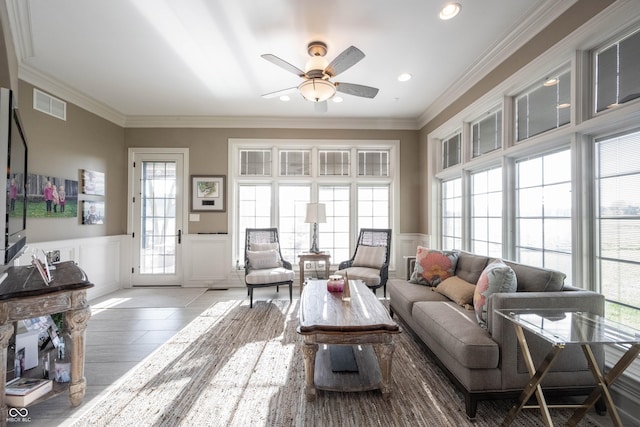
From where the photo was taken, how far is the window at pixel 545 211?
7.79 ft

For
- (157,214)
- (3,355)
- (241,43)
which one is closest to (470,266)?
(241,43)

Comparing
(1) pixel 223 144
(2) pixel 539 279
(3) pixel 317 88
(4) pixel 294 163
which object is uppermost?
(1) pixel 223 144

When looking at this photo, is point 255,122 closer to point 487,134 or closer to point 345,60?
point 345,60

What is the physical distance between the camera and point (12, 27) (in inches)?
100

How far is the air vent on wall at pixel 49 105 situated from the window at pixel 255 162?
2.52 meters

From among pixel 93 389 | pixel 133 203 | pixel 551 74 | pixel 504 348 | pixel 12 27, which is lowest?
pixel 93 389

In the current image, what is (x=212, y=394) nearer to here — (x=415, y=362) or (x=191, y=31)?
(x=415, y=362)

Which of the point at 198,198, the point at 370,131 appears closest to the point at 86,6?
the point at 198,198

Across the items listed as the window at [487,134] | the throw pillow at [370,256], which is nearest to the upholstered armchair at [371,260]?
the throw pillow at [370,256]

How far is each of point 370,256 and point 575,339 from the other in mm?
3049

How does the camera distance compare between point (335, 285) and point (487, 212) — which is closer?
point (335, 285)

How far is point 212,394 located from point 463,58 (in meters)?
4.08

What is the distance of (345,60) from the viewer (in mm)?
2436

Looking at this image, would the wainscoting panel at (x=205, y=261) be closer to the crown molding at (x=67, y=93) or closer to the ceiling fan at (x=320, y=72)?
the crown molding at (x=67, y=93)
